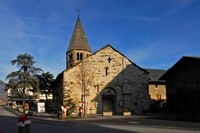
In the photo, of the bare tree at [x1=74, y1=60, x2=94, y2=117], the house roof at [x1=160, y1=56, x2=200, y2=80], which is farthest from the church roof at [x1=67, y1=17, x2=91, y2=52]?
the house roof at [x1=160, y1=56, x2=200, y2=80]

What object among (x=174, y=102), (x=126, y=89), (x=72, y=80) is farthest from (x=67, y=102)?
(x=174, y=102)

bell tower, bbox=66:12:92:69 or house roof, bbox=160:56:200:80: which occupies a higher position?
bell tower, bbox=66:12:92:69

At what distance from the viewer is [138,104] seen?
41062 millimetres

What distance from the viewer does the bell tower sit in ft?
174

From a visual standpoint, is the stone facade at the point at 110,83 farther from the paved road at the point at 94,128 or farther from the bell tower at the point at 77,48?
the paved road at the point at 94,128

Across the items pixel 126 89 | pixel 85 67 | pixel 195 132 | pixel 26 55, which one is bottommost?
pixel 195 132

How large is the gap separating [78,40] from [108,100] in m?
18.0

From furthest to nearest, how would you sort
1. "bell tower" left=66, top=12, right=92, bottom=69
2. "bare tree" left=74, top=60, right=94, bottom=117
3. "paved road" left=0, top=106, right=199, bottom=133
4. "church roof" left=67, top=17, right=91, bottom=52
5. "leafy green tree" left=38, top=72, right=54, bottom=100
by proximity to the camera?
"leafy green tree" left=38, top=72, right=54, bottom=100
"church roof" left=67, top=17, right=91, bottom=52
"bell tower" left=66, top=12, right=92, bottom=69
"bare tree" left=74, top=60, right=94, bottom=117
"paved road" left=0, top=106, right=199, bottom=133

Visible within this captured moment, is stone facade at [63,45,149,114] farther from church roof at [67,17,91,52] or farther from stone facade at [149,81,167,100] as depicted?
church roof at [67,17,91,52]

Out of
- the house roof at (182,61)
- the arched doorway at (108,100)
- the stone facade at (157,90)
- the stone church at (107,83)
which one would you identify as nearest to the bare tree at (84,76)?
the stone church at (107,83)

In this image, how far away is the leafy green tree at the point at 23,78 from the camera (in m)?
64.5

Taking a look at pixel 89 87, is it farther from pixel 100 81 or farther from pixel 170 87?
pixel 170 87

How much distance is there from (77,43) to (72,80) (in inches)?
628

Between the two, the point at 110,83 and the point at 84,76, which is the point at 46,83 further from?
the point at 84,76
